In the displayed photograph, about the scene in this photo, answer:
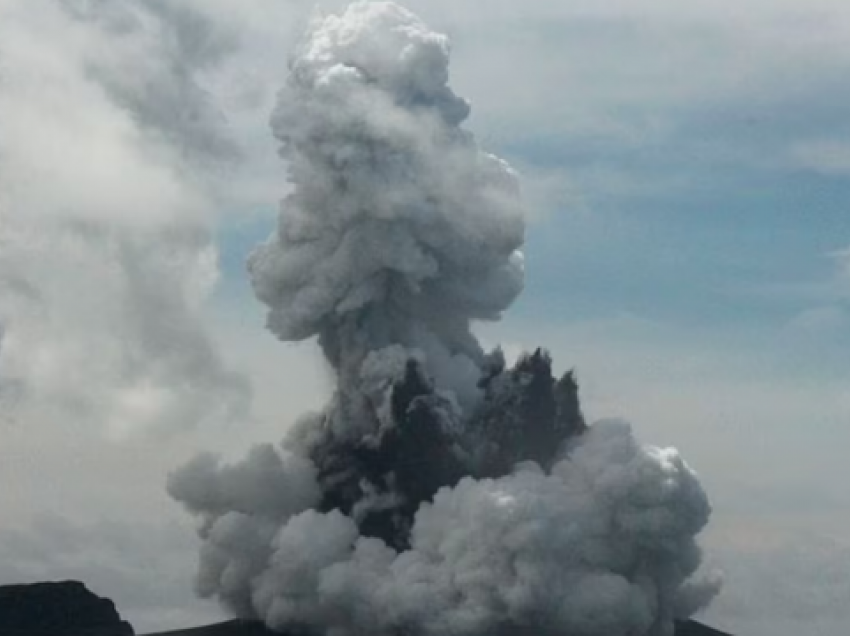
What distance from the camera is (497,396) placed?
16275cm

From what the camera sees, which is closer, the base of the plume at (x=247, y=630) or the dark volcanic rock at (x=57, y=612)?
the base of the plume at (x=247, y=630)

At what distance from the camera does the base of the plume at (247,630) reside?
15712 cm

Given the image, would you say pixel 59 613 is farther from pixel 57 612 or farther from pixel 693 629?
pixel 693 629

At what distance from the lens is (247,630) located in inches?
6211

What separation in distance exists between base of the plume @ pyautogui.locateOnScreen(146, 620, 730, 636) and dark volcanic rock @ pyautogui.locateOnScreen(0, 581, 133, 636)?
1625cm

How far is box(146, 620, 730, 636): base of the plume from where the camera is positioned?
157125mm

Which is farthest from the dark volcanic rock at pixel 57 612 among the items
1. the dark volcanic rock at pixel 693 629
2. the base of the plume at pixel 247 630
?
the dark volcanic rock at pixel 693 629

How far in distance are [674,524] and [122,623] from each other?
75597mm

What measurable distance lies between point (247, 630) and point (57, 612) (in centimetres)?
3549

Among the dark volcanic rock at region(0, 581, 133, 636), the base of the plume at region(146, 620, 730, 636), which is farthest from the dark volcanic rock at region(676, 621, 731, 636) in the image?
the dark volcanic rock at region(0, 581, 133, 636)

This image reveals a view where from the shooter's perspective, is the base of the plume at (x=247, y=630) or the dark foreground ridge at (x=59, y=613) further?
the dark foreground ridge at (x=59, y=613)

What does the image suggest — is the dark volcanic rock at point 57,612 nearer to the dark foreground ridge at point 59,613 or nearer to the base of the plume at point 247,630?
the dark foreground ridge at point 59,613

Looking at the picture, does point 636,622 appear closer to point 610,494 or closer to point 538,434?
point 610,494

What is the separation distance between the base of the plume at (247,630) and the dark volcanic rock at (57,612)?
53.3 ft
